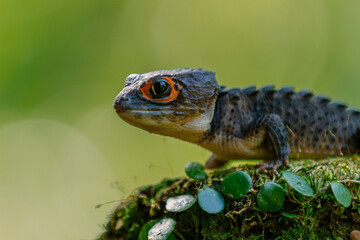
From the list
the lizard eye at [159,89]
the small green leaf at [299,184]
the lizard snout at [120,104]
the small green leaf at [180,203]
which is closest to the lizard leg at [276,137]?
the small green leaf at [299,184]

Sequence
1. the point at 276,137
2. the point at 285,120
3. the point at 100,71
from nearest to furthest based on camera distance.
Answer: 1. the point at 276,137
2. the point at 285,120
3. the point at 100,71

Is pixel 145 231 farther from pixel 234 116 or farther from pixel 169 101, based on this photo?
pixel 234 116

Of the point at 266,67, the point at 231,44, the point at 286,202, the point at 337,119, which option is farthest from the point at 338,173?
the point at 231,44

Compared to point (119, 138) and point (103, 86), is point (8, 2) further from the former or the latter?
point (119, 138)

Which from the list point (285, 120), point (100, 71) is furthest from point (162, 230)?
point (100, 71)

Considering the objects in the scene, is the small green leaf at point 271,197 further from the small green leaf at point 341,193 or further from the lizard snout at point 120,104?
the lizard snout at point 120,104
